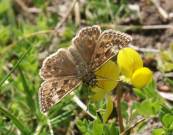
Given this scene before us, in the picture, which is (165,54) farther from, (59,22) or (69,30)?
(59,22)

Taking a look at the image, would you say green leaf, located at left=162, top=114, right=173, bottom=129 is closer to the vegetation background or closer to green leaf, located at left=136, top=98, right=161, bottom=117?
green leaf, located at left=136, top=98, right=161, bottom=117

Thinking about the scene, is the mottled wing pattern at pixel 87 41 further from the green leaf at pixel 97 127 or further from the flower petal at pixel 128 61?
the green leaf at pixel 97 127

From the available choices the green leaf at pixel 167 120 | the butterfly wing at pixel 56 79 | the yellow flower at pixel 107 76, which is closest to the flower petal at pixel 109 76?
the yellow flower at pixel 107 76

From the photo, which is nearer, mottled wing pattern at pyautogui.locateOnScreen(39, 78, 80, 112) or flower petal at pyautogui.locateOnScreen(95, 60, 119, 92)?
mottled wing pattern at pyautogui.locateOnScreen(39, 78, 80, 112)

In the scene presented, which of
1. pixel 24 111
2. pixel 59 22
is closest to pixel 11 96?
pixel 24 111

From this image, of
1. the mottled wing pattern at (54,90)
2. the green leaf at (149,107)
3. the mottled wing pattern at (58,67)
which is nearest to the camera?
the mottled wing pattern at (54,90)

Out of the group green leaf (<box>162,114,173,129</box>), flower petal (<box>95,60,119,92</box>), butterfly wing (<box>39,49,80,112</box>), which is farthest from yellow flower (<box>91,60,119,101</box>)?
green leaf (<box>162,114,173,129</box>)

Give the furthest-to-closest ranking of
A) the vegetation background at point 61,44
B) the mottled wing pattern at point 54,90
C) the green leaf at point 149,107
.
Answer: the vegetation background at point 61,44 < the green leaf at point 149,107 < the mottled wing pattern at point 54,90
